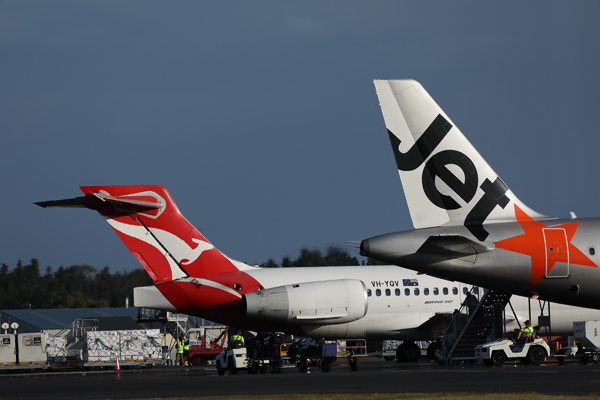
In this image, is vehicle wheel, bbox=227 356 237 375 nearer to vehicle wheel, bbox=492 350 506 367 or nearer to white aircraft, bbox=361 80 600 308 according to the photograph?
vehicle wheel, bbox=492 350 506 367

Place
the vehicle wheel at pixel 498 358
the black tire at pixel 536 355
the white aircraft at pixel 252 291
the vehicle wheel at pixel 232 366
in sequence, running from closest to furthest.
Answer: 1. the vehicle wheel at pixel 498 358
2. the black tire at pixel 536 355
3. the vehicle wheel at pixel 232 366
4. the white aircraft at pixel 252 291

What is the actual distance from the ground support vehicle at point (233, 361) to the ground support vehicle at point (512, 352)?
28.9 ft

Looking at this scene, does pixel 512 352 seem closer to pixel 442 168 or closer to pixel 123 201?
pixel 442 168

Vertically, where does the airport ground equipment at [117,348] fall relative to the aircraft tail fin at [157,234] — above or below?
below

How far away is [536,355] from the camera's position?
2820 cm

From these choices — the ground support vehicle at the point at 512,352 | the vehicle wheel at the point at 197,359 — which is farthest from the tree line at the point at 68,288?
the ground support vehicle at the point at 512,352

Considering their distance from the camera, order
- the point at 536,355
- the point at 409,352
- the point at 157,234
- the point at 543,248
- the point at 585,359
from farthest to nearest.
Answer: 1. the point at 409,352
2. the point at 157,234
3. the point at 585,359
4. the point at 536,355
5. the point at 543,248

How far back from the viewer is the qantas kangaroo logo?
59.6 ft

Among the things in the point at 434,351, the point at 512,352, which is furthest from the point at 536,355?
the point at 434,351

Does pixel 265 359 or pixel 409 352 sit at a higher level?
pixel 265 359

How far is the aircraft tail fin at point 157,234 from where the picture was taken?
31500 millimetres

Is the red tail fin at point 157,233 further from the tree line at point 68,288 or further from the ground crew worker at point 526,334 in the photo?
the tree line at point 68,288

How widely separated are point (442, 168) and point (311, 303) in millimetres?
14171

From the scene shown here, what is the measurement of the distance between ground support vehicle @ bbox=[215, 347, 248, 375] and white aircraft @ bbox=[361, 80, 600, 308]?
43.8 ft
